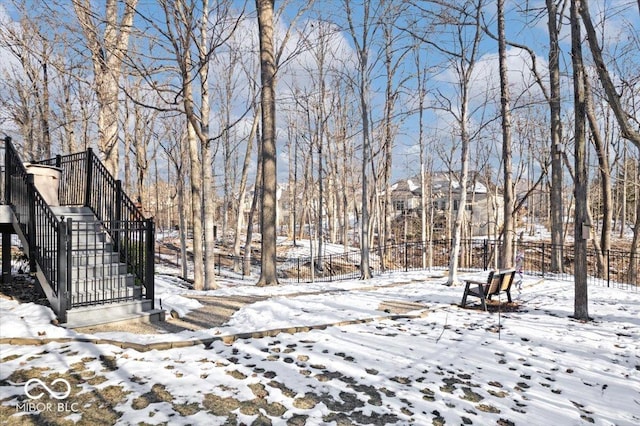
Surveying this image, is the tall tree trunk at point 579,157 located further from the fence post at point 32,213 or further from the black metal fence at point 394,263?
the black metal fence at point 394,263

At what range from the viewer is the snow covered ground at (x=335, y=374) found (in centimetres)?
312

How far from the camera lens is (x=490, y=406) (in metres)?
3.41

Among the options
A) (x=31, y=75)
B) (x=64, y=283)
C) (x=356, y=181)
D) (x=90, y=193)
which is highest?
(x=31, y=75)

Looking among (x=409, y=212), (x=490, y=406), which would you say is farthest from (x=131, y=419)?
(x=409, y=212)

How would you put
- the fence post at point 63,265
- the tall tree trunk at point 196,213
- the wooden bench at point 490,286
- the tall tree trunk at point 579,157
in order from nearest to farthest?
1. the fence post at point 63,265
2. the tall tree trunk at point 579,157
3. the wooden bench at point 490,286
4. the tall tree trunk at point 196,213

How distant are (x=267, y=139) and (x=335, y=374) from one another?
823 centimetres

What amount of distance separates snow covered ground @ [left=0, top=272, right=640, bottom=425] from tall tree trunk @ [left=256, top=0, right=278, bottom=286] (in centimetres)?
482

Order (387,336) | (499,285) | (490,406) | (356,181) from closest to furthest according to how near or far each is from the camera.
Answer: (490,406) < (387,336) < (499,285) < (356,181)

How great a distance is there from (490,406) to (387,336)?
198cm

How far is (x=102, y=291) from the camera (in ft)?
18.4

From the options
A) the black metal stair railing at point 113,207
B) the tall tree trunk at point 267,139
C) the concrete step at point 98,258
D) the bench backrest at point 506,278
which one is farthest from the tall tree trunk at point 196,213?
the bench backrest at point 506,278

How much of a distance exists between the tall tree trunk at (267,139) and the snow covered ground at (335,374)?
4.82 meters

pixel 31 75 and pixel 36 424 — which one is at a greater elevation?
pixel 31 75

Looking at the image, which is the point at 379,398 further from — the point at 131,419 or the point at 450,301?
the point at 450,301
